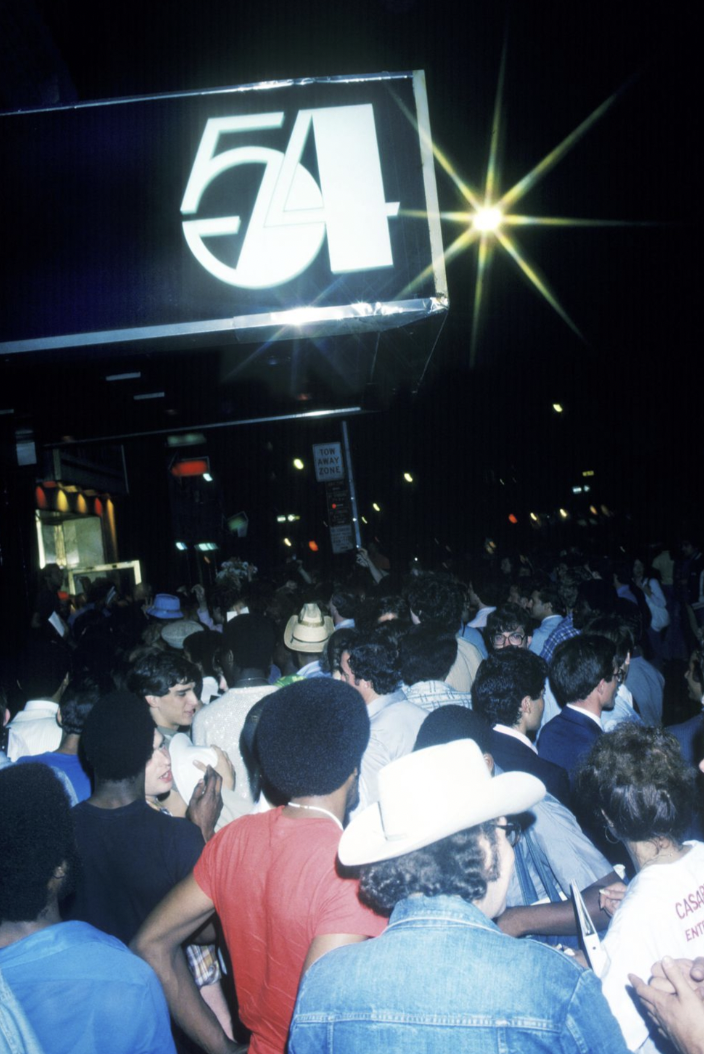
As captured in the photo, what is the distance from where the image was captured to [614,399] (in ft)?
71.6

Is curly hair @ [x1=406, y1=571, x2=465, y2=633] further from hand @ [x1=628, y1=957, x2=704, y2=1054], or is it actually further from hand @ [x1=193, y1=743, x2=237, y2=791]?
hand @ [x1=628, y1=957, x2=704, y2=1054]

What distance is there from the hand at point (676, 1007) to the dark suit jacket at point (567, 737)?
6.56 feet

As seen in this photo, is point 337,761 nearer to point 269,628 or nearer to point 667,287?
point 269,628

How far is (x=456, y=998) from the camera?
1.29 meters

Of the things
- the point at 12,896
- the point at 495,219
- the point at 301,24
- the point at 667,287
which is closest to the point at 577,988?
the point at 12,896

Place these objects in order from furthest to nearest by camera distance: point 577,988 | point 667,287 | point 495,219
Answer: point 667,287 < point 495,219 < point 577,988

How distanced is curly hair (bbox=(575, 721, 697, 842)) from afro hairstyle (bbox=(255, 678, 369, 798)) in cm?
90

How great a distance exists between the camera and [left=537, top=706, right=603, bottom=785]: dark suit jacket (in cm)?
388

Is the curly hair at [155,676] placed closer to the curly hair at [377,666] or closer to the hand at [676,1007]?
the curly hair at [377,666]

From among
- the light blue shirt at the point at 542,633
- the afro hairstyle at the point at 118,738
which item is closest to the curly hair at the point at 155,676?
the afro hairstyle at the point at 118,738

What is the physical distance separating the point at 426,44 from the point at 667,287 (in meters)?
7.94

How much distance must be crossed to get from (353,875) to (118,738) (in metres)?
1.32

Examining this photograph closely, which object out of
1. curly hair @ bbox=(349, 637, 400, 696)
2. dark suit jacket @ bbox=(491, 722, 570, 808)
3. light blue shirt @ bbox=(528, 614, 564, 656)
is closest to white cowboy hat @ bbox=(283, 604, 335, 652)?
light blue shirt @ bbox=(528, 614, 564, 656)

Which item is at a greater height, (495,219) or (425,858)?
(495,219)
